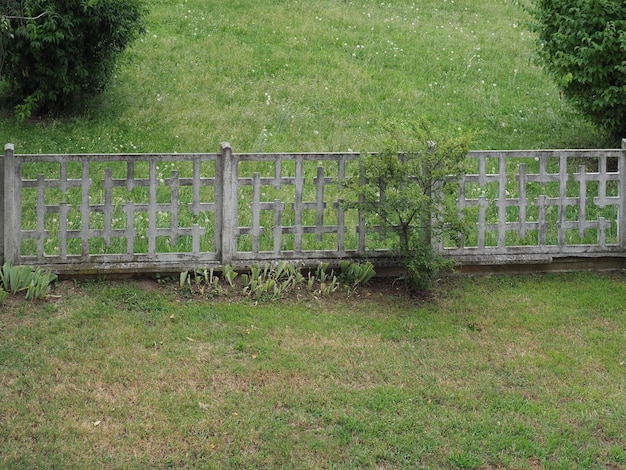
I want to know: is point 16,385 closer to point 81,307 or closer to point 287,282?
point 81,307

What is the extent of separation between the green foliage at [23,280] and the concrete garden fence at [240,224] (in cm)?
21

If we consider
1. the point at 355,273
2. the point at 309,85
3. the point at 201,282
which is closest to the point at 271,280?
the point at 201,282

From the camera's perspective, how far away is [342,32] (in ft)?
54.9

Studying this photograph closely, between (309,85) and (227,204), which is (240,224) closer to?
(227,204)

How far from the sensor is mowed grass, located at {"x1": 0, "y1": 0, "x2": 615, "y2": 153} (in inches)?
480

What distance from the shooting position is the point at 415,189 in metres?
7.64

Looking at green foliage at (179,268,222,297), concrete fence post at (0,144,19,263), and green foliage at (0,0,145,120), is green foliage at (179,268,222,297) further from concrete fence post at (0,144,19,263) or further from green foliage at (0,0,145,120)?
green foliage at (0,0,145,120)

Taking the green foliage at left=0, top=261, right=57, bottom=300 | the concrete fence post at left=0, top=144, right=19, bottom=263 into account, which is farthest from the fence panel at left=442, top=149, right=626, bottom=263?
the concrete fence post at left=0, top=144, right=19, bottom=263

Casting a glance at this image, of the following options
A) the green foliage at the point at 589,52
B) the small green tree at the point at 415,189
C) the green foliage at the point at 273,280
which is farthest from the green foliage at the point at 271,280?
the green foliage at the point at 589,52

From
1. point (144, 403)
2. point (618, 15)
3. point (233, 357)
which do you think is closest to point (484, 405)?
point (233, 357)

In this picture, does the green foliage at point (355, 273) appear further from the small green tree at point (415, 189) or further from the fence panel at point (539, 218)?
the fence panel at point (539, 218)

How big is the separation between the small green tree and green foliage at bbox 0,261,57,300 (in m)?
2.71

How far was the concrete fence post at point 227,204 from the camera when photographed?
26.0ft

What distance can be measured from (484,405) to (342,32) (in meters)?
11.7
